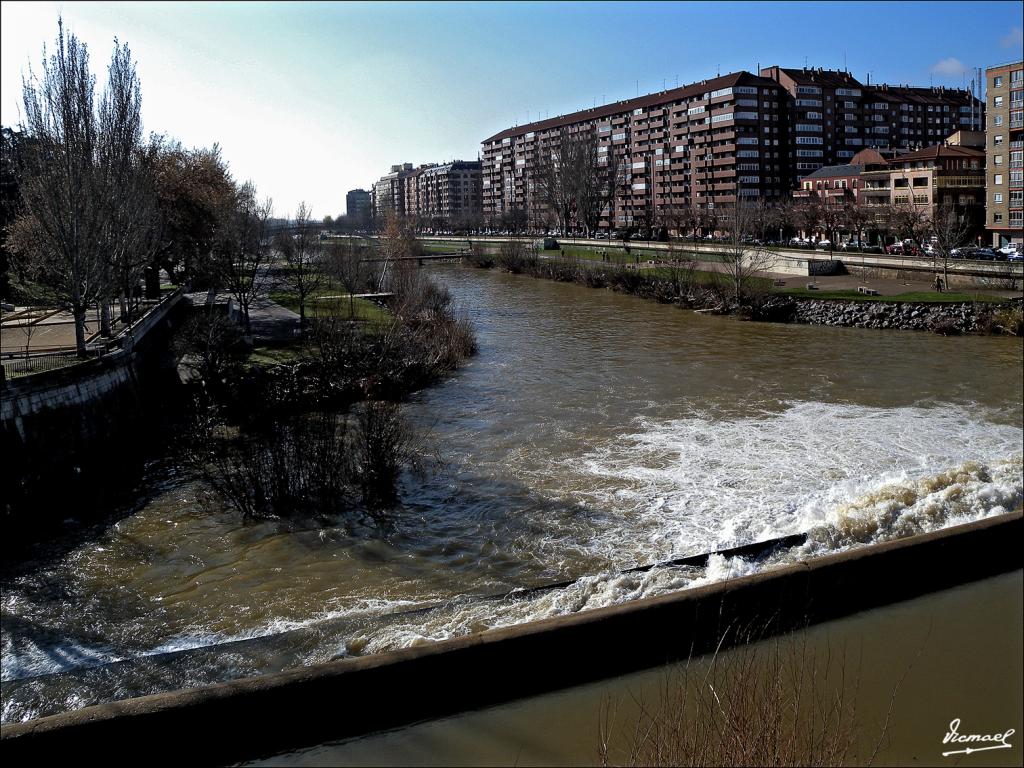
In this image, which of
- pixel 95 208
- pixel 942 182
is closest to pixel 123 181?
pixel 95 208

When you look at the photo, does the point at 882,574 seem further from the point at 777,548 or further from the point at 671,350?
the point at 671,350

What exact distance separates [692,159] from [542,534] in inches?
4506

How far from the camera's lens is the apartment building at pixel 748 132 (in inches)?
4466

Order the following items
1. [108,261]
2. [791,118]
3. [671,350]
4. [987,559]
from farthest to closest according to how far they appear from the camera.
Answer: [791,118], [671,350], [108,261], [987,559]

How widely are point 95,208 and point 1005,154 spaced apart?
75314mm

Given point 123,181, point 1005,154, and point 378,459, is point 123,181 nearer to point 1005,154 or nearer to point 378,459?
point 378,459

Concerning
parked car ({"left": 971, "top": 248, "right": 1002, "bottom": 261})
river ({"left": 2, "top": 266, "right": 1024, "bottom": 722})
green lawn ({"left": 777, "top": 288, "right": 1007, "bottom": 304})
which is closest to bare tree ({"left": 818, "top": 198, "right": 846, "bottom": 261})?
parked car ({"left": 971, "top": 248, "right": 1002, "bottom": 261})

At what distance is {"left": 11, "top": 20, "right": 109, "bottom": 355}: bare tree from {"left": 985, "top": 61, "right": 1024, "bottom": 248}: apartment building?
7330 cm

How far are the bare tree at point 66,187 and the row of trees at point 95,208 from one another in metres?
0.03

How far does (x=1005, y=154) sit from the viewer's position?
74.2 metres

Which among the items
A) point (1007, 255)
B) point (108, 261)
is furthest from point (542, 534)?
point (1007, 255)

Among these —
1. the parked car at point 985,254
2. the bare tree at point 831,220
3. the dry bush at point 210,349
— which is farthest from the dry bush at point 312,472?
the bare tree at point 831,220

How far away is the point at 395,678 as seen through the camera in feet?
28.6

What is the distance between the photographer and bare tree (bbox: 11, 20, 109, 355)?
21.7 meters
